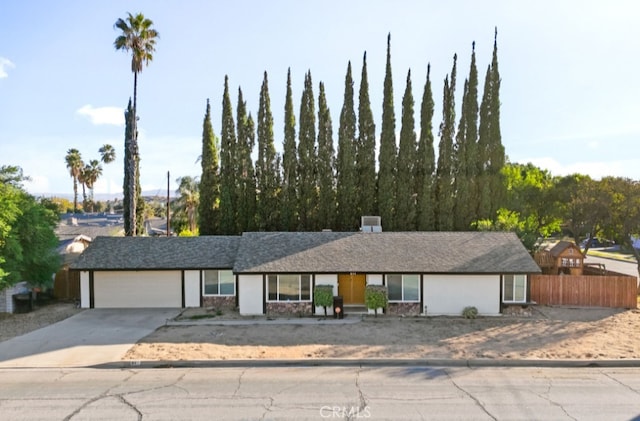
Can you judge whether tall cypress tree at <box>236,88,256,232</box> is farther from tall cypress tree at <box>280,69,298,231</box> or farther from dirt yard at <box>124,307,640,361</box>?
dirt yard at <box>124,307,640,361</box>

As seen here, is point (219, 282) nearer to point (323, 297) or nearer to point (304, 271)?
point (304, 271)

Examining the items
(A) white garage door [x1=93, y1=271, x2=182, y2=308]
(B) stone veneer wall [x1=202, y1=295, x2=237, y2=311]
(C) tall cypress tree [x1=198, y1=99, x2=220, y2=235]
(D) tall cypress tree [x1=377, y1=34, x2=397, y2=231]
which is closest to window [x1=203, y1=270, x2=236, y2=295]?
(B) stone veneer wall [x1=202, y1=295, x2=237, y2=311]

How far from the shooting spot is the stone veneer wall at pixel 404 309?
20.6 meters

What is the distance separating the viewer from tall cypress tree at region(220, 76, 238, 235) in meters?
35.5

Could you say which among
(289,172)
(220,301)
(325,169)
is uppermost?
(325,169)

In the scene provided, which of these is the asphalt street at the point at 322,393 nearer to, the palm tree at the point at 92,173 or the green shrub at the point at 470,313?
the green shrub at the point at 470,313

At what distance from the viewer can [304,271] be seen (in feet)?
67.1

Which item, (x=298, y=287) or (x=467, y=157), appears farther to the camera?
(x=467, y=157)

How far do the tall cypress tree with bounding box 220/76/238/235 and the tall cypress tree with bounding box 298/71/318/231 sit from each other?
5.69 m

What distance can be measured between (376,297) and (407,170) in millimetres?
17746

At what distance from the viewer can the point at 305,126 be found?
36.4 metres

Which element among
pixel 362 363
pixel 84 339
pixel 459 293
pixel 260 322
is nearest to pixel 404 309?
pixel 459 293

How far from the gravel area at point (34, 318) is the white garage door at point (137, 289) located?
1451 mm

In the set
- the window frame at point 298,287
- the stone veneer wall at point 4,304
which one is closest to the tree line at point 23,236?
the stone veneer wall at point 4,304
